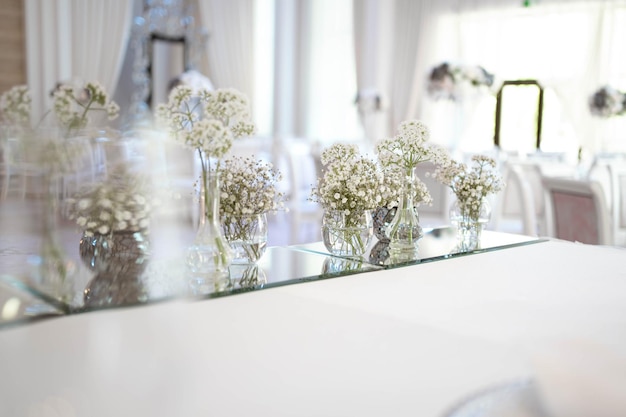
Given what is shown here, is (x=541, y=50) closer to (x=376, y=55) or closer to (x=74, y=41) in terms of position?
(x=376, y=55)

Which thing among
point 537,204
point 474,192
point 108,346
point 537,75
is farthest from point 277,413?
point 537,75

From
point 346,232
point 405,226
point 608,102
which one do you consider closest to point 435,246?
point 405,226

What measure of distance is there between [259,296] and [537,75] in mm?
7075

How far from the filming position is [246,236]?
1.66m

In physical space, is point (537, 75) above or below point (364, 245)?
above

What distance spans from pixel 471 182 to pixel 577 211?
1.75 m

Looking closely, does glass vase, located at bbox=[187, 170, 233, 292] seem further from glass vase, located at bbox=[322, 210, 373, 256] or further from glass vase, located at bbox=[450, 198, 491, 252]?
glass vase, located at bbox=[450, 198, 491, 252]

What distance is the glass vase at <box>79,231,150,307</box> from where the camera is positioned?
1.37 meters

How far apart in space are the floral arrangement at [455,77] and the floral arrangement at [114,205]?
227 inches

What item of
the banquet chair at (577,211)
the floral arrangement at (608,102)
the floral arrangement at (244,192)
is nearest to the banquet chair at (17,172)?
the floral arrangement at (244,192)

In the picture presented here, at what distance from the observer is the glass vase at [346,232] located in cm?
180

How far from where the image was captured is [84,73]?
8.97m

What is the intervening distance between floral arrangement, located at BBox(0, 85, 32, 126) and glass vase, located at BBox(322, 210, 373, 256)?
0.79m

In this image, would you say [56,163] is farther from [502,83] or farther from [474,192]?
[502,83]
